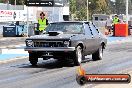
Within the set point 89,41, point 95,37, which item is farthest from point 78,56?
point 95,37

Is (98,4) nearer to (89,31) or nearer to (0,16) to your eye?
(0,16)

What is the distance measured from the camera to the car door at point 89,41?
17.6m

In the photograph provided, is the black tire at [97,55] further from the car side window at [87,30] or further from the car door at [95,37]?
the car side window at [87,30]

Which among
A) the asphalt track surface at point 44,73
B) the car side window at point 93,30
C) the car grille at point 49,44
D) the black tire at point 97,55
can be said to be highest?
the car side window at point 93,30

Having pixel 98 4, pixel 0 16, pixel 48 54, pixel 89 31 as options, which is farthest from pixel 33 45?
pixel 98 4

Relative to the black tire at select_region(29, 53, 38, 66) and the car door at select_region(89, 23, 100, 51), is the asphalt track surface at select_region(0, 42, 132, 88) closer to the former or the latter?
the black tire at select_region(29, 53, 38, 66)

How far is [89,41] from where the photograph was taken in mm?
17719

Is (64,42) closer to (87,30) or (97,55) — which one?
(87,30)

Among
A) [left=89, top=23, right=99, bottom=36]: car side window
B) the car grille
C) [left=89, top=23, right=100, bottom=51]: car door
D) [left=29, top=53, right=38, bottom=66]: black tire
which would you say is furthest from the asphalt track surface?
[left=89, top=23, right=99, bottom=36]: car side window

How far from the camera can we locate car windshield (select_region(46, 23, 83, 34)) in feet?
56.7

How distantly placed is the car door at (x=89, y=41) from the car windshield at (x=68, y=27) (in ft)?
1.02

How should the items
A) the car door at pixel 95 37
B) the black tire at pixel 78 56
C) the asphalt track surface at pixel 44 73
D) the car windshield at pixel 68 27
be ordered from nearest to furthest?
the asphalt track surface at pixel 44 73, the black tire at pixel 78 56, the car windshield at pixel 68 27, the car door at pixel 95 37

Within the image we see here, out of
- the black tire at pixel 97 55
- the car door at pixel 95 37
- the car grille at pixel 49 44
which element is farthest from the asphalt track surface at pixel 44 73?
the car grille at pixel 49 44

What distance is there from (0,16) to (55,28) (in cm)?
3608
